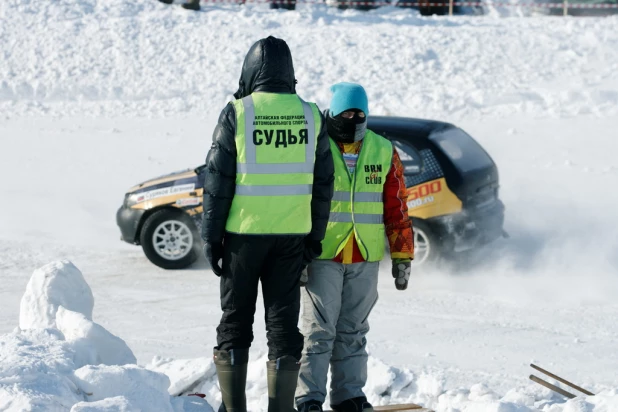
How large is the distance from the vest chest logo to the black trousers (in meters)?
0.58

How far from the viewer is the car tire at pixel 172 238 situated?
9031 mm

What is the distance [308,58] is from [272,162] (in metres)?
15.9

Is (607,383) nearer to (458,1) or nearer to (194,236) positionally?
(194,236)

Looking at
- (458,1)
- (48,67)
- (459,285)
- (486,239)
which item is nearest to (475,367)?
(459,285)

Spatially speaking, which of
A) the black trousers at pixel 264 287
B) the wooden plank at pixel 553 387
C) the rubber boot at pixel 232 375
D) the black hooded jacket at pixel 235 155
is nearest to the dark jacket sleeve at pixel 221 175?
the black hooded jacket at pixel 235 155

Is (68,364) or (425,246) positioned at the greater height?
(68,364)

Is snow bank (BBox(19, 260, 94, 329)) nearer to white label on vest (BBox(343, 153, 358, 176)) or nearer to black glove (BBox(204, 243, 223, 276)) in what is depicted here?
black glove (BBox(204, 243, 223, 276))

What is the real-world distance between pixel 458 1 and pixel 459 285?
16594mm

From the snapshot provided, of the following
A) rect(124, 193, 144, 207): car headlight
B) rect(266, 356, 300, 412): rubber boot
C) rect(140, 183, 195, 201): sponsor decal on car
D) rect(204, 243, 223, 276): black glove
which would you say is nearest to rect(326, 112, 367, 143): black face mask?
rect(204, 243, 223, 276): black glove

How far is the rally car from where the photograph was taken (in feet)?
29.0

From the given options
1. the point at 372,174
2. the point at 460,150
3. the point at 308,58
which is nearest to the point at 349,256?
the point at 372,174

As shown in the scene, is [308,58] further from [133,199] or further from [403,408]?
[403,408]

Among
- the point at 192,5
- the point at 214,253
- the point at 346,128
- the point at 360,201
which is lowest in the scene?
the point at 214,253

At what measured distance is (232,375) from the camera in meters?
4.39
